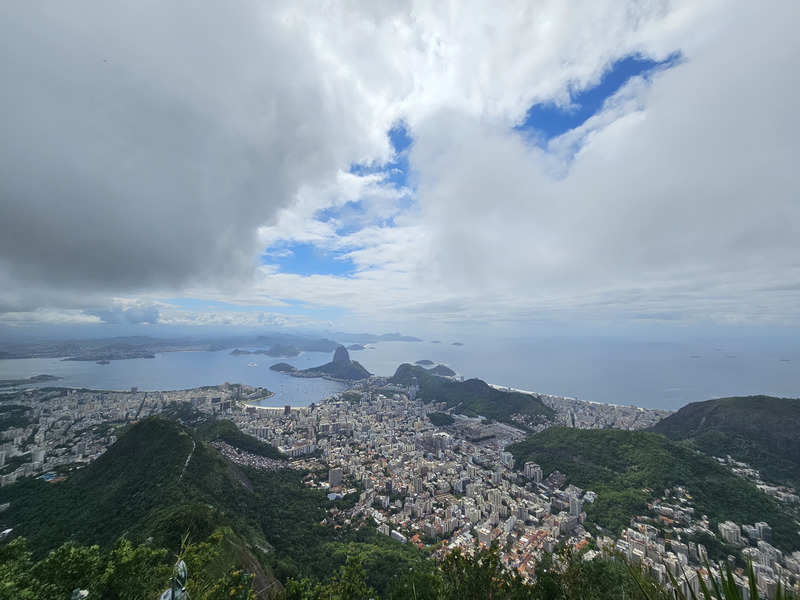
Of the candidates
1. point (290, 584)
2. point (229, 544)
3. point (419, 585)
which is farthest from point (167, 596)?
point (229, 544)

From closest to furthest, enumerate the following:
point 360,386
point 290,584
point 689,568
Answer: point 290,584, point 689,568, point 360,386

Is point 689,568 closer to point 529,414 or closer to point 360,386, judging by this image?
point 529,414

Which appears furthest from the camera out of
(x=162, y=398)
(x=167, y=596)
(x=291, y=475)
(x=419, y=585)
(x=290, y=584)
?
(x=162, y=398)

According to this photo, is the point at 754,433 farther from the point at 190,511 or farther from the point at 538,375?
the point at 538,375

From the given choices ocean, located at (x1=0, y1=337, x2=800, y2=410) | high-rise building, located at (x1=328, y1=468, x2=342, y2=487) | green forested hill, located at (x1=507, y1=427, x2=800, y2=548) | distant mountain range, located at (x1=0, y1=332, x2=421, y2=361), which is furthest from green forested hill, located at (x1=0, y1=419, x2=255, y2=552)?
distant mountain range, located at (x1=0, y1=332, x2=421, y2=361)

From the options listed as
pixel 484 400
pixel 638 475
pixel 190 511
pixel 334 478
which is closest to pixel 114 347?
pixel 334 478

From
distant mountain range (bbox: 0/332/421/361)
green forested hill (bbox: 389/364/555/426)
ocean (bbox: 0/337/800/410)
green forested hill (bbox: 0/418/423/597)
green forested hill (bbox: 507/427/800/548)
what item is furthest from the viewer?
distant mountain range (bbox: 0/332/421/361)

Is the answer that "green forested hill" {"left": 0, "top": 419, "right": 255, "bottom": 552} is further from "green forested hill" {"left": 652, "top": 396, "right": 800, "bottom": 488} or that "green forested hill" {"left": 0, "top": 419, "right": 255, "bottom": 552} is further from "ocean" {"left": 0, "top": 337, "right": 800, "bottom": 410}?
"green forested hill" {"left": 652, "top": 396, "right": 800, "bottom": 488}
